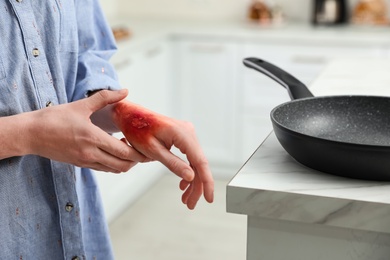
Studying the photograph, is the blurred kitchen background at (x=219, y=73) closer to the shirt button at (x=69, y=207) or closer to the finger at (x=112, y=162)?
the shirt button at (x=69, y=207)

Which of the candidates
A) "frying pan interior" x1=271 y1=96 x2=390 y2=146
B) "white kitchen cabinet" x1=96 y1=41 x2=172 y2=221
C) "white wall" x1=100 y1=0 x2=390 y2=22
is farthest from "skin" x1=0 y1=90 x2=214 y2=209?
"white wall" x1=100 y1=0 x2=390 y2=22

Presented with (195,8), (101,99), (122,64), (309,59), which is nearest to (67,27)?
(101,99)

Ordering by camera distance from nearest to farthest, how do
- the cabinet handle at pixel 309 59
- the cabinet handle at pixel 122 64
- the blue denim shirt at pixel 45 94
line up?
the blue denim shirt at pixel 45 94
the cabinet handle at pixel 122 64
the cabinet handle at pixel 309 59

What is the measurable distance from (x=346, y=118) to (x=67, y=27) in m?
0.53

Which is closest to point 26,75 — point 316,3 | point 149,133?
point 149,133

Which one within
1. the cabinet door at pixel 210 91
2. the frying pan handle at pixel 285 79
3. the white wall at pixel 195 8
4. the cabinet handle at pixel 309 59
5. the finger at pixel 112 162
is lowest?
the cabinet door at pixel 210 91

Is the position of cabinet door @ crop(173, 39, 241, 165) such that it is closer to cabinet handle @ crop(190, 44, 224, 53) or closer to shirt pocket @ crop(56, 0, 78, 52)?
cabinet handle @ crop(190, 44, 224, 53)

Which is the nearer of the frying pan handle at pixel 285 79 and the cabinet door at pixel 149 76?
the frying pan handle at pixel 285 79

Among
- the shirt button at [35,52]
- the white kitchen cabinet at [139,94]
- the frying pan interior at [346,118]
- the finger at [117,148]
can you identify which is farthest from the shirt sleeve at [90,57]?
the white kitchen cabinet at [139,94]

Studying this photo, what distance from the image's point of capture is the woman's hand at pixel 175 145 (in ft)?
3.21

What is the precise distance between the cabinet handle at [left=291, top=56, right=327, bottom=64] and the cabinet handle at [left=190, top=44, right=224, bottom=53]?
40 centimetres

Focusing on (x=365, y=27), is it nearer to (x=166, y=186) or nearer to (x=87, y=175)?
(x=166, y=186)

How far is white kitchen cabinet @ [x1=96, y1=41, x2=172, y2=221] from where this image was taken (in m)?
3.09

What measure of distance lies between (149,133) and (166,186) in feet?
8.82
